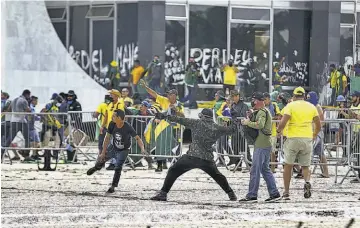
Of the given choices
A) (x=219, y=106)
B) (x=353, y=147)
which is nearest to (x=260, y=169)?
(x=353, y=147)

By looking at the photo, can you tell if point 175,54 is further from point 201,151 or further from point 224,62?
point 201,151

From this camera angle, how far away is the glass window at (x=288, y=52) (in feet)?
115

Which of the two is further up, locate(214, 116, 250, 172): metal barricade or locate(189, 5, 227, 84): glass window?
locate(189, 5, 227, 84): glass window

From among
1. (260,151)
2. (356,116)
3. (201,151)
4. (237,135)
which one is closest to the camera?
(201,151)

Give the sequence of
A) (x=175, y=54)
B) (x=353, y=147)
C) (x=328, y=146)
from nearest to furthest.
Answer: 1. (x=353, y=147)
2. (x=328, y=146)
3. (x=175, y=54)

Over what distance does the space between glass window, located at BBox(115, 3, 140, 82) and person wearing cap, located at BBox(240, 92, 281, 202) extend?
17968 millimetres

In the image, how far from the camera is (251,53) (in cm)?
3481

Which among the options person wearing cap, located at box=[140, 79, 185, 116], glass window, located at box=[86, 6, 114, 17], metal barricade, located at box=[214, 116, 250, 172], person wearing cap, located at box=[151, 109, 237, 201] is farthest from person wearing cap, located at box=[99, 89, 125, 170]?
glass window, located at box=[86, 6, 114, 17]

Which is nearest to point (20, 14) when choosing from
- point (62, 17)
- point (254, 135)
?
point (62, 17)

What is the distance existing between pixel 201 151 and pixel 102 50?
63.8ft

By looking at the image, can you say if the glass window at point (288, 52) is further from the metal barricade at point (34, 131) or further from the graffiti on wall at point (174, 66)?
the metal barricade at point (34, 131)

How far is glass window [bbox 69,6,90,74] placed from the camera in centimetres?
3500

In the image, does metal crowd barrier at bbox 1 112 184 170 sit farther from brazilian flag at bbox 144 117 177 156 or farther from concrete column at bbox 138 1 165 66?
concrete column at bbox 138 1 165 66

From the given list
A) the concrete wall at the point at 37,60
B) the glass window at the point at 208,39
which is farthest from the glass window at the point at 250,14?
the concrete wall at the point at 37,60
